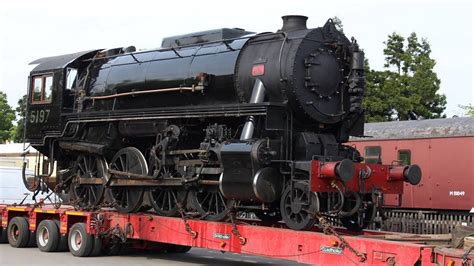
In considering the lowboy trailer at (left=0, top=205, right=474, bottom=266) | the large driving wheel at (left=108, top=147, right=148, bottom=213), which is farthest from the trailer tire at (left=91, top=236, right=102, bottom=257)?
the large driving wheel at (left=108, top=147, right=148, bottom=213)

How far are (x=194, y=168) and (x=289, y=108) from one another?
2.15 metres

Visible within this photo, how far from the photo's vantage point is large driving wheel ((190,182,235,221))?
11064 millimetres

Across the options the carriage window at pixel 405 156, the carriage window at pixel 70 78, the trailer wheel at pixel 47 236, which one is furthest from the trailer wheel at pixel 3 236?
the carriage window at pixel 405 156

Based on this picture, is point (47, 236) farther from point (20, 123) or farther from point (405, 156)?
point (20, 123)

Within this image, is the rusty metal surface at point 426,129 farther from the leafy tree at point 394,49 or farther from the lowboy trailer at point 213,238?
the leafy tree at point 394,49

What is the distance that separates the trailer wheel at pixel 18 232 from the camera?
14.4m

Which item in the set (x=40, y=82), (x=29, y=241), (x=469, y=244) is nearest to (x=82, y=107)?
(x=40, y=82)

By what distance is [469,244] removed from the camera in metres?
7.71

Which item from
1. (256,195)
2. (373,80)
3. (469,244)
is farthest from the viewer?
(373,80)

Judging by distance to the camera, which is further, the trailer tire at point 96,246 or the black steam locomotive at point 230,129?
the trailer tire at point 96,246

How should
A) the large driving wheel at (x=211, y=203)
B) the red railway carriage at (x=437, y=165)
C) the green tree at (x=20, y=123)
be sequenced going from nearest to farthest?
1. the large driving wheel at (x=211, y=203)
2. the red railway carriage at (x=437, y=165)
3. the green tree at (x=20, y=123)

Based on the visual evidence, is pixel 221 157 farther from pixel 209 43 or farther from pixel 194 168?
pixel 209 43

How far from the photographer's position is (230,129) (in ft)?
36.8

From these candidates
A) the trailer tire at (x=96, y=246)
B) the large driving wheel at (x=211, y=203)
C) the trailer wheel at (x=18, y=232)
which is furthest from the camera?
the trailer wheel at (x=18, y=232)
